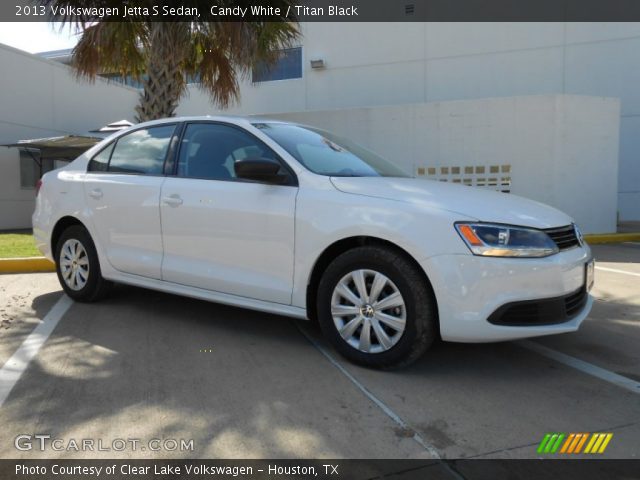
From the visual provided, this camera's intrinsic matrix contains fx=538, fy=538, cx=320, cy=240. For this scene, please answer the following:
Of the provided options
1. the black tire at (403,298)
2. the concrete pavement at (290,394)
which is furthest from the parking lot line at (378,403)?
the black tire at (403,298)

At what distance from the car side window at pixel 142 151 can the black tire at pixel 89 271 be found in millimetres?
704

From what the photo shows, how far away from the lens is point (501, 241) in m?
3.21

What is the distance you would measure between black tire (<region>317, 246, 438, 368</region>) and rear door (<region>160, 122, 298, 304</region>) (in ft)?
1.20

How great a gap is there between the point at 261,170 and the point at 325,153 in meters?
0.70

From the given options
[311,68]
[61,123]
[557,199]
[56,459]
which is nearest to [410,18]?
[311,68]

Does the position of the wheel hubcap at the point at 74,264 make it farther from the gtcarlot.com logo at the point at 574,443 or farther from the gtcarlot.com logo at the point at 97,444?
the gtcarlot.com logo at the point at 574,443

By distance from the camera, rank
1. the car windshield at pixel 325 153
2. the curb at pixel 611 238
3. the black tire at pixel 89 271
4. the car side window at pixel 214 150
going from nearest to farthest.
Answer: the car windshield at pixel 325 153 → the car side window at pixel 214 150 → the black tire at pixel 89 271 → the curb at pixel 611 238

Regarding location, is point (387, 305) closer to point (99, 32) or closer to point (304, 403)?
point (304, 403)

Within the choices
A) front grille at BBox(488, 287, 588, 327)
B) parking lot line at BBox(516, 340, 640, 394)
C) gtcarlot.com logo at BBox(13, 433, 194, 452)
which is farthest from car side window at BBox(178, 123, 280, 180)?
parking lot line at BBox(516, 340, 640, 394)

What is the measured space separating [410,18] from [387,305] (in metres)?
13.5

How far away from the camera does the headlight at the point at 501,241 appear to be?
3.18m

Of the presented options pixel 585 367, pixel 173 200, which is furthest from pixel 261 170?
pixel 585 367

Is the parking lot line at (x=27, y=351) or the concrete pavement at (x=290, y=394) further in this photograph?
the parking lot line at (x=27, y=351)

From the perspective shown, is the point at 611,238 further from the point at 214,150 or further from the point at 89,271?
the point at 89,271
